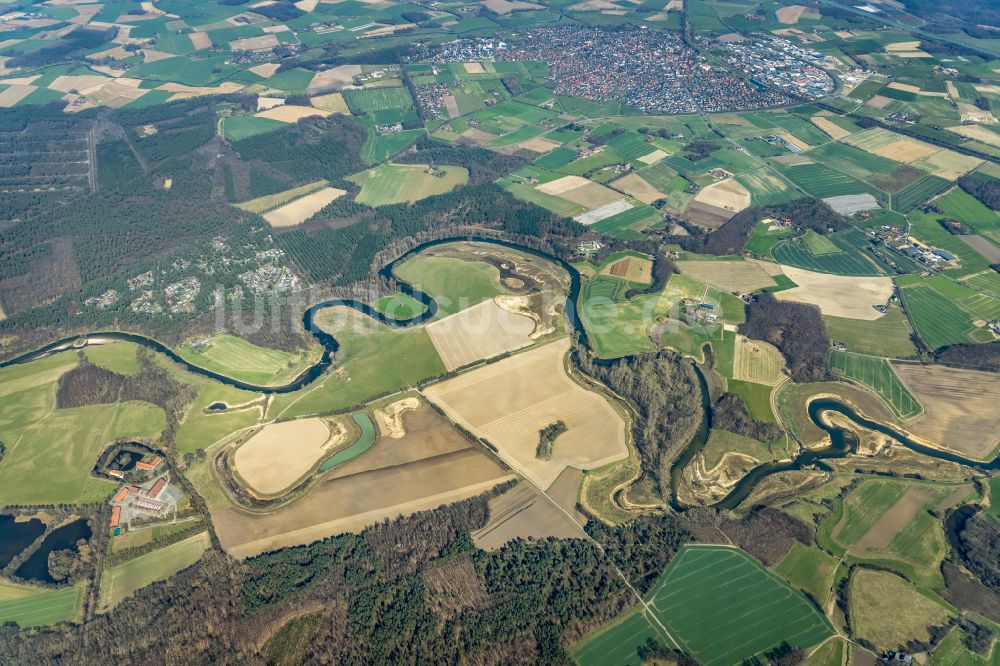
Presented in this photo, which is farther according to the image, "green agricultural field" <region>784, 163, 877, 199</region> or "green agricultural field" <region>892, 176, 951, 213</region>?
"green agricultural field" <region>784, 163, 877, 199</region>

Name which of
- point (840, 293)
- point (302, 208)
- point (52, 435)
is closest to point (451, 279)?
point (302, 208)

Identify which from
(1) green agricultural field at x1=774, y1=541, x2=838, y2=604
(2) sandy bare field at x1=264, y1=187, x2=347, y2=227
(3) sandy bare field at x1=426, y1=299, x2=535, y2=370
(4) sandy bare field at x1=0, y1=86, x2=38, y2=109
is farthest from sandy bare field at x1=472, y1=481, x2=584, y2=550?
(4) sandy bare field at x1=0, y1=86, x2=38, y2=109

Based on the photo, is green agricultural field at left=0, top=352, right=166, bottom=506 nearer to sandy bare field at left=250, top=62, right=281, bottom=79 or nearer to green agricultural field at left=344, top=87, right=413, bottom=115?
green agricultural field at left=344, top=87, right=413, bottom=115

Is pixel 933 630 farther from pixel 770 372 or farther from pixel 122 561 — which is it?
pixel 122 561

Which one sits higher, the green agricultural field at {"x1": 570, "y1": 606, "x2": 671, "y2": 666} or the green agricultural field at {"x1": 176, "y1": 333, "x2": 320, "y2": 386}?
the green agricultural field at {"x1": 176, "y1": 333, "x2": 320, "y2": 386}

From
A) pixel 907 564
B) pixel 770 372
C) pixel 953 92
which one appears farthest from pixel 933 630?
pixel 953 92

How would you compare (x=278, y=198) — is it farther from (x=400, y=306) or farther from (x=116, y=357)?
(x=116, y=357)
